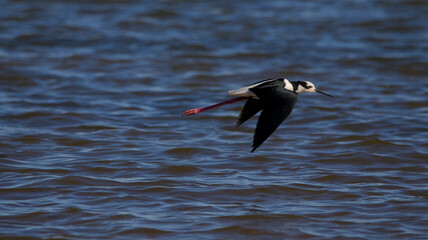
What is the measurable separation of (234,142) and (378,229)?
7.99ft

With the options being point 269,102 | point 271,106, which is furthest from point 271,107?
point 269,102

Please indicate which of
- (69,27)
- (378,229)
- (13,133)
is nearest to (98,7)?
(69,27)

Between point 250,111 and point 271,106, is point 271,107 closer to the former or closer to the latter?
point 271,106

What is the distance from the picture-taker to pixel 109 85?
9438 mm

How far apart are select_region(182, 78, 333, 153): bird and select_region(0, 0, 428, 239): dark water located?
1.80 feet

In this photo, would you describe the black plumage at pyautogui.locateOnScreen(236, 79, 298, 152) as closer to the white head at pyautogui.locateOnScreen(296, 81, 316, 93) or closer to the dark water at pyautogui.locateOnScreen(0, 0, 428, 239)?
the white head at pyautogui.locateOnScreen(296, 81, 316, 93)

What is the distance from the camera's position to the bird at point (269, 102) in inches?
199

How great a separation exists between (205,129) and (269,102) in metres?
2.17

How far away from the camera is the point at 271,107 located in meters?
5.33

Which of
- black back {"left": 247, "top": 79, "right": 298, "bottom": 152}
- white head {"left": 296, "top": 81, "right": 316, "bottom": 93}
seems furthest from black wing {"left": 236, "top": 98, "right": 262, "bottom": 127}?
white head {"left": 296, "top": 81, "right": 316, "bottom": 93}

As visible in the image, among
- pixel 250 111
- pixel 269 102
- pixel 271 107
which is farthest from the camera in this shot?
pixel 250 111

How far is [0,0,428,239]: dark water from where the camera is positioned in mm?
5000

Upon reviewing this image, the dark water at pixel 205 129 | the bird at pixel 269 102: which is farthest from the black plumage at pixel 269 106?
the dark water at pixel 205 129

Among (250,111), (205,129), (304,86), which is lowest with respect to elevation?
(205,129)
